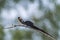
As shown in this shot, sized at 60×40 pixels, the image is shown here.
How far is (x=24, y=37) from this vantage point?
187 inches

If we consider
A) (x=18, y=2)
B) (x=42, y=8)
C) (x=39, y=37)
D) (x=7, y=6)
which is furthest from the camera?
(x=18, y=2)

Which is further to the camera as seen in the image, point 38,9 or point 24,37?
point 38,9

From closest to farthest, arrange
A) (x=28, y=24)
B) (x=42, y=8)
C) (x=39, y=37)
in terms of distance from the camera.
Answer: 1. (x=28, y=24)
2. (x=39, y=37)
3. (x=42, y=8)

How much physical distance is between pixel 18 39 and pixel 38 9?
4.15ft

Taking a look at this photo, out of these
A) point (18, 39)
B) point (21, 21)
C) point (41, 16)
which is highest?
point (21, 21)

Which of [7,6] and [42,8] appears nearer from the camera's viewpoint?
[42,8]

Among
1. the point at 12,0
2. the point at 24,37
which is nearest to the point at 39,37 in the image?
the point at 24,37

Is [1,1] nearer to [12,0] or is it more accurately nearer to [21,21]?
[12,0]

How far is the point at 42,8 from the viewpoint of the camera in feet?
18.4

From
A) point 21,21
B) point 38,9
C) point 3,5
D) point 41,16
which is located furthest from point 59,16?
point 21,21

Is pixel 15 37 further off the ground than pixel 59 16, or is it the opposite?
pixel 59 16

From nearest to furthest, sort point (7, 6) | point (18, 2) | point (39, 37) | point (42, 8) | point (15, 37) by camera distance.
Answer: point (39, 37) < point (15, 37) < point (42, 8) < point (7, 6) < point (18, 2)

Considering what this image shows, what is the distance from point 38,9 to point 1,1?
1144 millimetres

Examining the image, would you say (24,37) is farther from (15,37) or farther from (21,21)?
(21,21)
